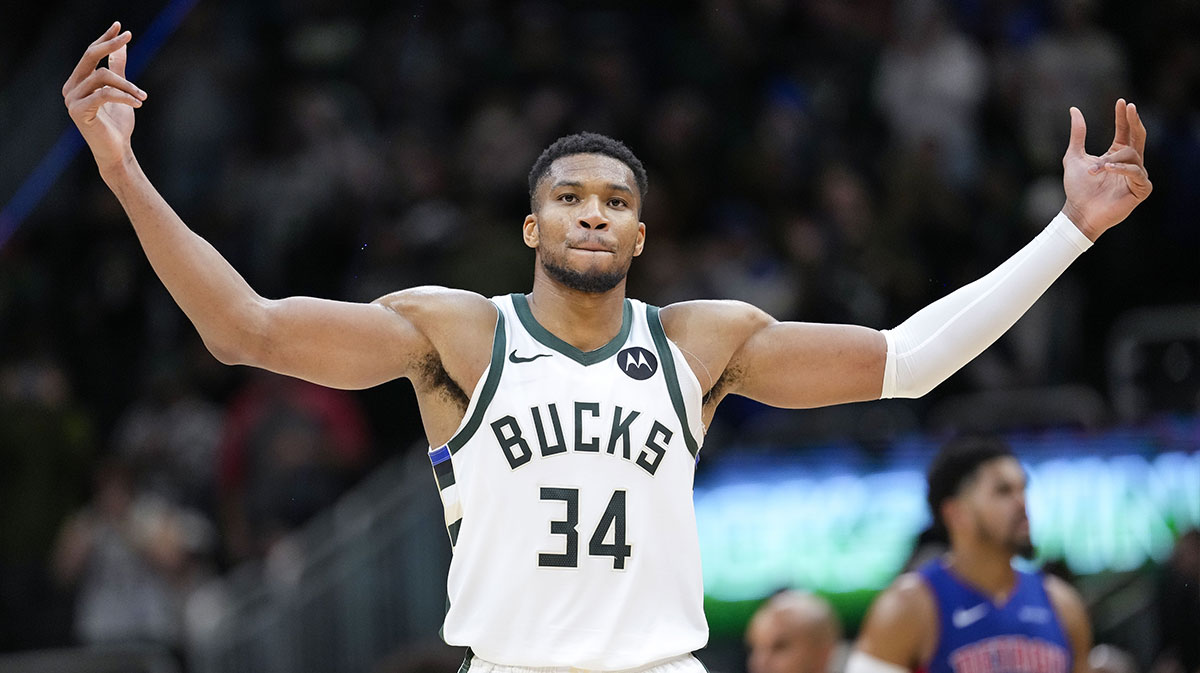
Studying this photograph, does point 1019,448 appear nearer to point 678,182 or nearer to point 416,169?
point 678,182

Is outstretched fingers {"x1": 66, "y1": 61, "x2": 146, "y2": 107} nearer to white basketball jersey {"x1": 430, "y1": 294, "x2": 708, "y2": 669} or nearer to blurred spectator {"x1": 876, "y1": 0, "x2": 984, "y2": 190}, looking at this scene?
white basketball jersey {"x1": 430, "y1": 294, "x2": 708, "y2": 669}

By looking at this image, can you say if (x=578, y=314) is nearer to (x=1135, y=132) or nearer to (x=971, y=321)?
(x=971, y=321)

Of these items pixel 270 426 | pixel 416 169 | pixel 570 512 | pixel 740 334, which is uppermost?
pixel 416 169

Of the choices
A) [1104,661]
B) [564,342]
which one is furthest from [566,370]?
[1104,661]

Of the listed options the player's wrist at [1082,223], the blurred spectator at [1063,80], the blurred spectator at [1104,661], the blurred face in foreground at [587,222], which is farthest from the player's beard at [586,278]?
the blurred spectator at [1063,80]

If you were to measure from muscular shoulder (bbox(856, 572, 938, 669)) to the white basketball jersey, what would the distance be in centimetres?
227

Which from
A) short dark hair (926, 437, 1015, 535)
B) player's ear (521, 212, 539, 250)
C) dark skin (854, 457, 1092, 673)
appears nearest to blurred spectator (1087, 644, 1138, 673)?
dark skin (854, 457, 1092, 673)

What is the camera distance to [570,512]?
4.88 m

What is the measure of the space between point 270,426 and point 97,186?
4.00 metres

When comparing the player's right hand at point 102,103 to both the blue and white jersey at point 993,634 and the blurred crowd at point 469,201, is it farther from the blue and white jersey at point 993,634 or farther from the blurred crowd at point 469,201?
the blurred crowd at point 469,201

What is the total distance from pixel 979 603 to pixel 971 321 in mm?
2263

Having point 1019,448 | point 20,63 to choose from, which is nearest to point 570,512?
point 1019,448

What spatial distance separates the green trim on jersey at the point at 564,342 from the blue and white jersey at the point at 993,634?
2.74m

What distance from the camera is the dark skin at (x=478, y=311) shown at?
4.75 meters
